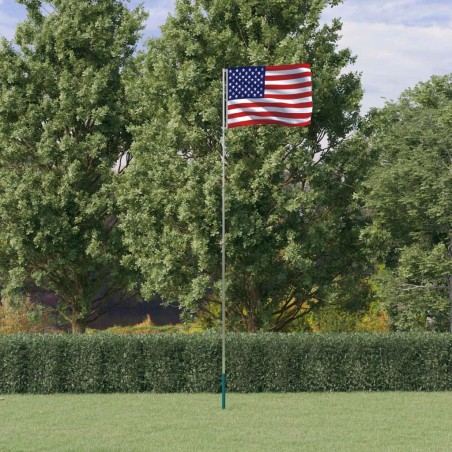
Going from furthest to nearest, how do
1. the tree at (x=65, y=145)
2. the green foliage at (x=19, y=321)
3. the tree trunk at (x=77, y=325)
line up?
the green foliage at (x=19, y=321) → the tree trunk at (x=77, y=325) → the tree at (x=65, y=145)

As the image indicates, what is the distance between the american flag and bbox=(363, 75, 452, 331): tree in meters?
6.09

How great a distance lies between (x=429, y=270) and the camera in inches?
963

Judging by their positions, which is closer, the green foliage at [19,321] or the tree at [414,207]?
the tree at [414,207]

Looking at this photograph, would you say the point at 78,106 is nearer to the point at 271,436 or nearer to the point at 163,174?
the point at 163,174

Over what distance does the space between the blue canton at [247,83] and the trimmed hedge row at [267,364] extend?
226 inches

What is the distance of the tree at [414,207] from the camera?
2389 centimetres

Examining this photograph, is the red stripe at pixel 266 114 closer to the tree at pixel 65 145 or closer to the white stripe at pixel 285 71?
the white stripe at pixel 285 71

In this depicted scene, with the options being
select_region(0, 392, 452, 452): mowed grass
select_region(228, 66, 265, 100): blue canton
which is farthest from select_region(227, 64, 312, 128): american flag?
select_region(0, 392, 452, 452): mowed grass

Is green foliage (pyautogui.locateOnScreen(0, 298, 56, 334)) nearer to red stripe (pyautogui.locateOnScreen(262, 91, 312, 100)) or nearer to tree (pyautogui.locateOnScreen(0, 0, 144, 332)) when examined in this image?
tree (pyautogui.locateOnScreen(0, 0, 144, 332))

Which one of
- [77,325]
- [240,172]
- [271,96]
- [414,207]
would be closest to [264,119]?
[271,96]

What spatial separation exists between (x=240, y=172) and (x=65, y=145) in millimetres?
6719

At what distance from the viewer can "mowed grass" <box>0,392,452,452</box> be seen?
13.2 metres

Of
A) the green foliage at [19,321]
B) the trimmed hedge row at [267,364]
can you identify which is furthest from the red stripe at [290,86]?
the green foliage at [19,321]

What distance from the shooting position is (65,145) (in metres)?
26.1
